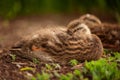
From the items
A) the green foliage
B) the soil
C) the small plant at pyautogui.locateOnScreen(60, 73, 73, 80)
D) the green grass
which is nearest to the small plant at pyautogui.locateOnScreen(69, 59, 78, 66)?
the soil

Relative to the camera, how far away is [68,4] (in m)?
13.5

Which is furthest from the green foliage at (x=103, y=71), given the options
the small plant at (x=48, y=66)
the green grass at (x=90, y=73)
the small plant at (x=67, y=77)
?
the small plant at (x=48, y=66)

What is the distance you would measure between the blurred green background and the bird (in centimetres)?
470

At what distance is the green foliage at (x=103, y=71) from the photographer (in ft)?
21.5

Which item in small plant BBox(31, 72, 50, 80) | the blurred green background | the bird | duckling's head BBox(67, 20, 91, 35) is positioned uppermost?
the blurred green background

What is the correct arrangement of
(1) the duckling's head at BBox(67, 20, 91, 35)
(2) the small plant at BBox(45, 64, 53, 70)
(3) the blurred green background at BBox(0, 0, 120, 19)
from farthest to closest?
(3) the blurred green background at BBox(0, 0, 120, 19), (1) the duckling's head at BBox(67, 20, 91, 35), (2) the small plant at BBox(45, 64, 53, 70)

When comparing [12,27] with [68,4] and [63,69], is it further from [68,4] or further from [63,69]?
[63,69]

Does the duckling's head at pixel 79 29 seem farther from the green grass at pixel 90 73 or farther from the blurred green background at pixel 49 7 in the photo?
the blurred green background at pixel 49 7

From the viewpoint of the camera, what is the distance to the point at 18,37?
39.1 feet

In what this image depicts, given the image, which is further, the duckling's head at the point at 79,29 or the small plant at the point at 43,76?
the duckling's head at the point at 79,29

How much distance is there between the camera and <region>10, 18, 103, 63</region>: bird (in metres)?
7.48

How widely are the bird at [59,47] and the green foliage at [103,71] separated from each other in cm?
69

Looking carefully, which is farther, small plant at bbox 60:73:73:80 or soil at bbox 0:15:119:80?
soil at bbox 0:15:119:80

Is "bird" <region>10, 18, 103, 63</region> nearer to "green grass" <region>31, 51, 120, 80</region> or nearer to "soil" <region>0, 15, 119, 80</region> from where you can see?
"soil" <region>0, 15, 119, 80</region>
